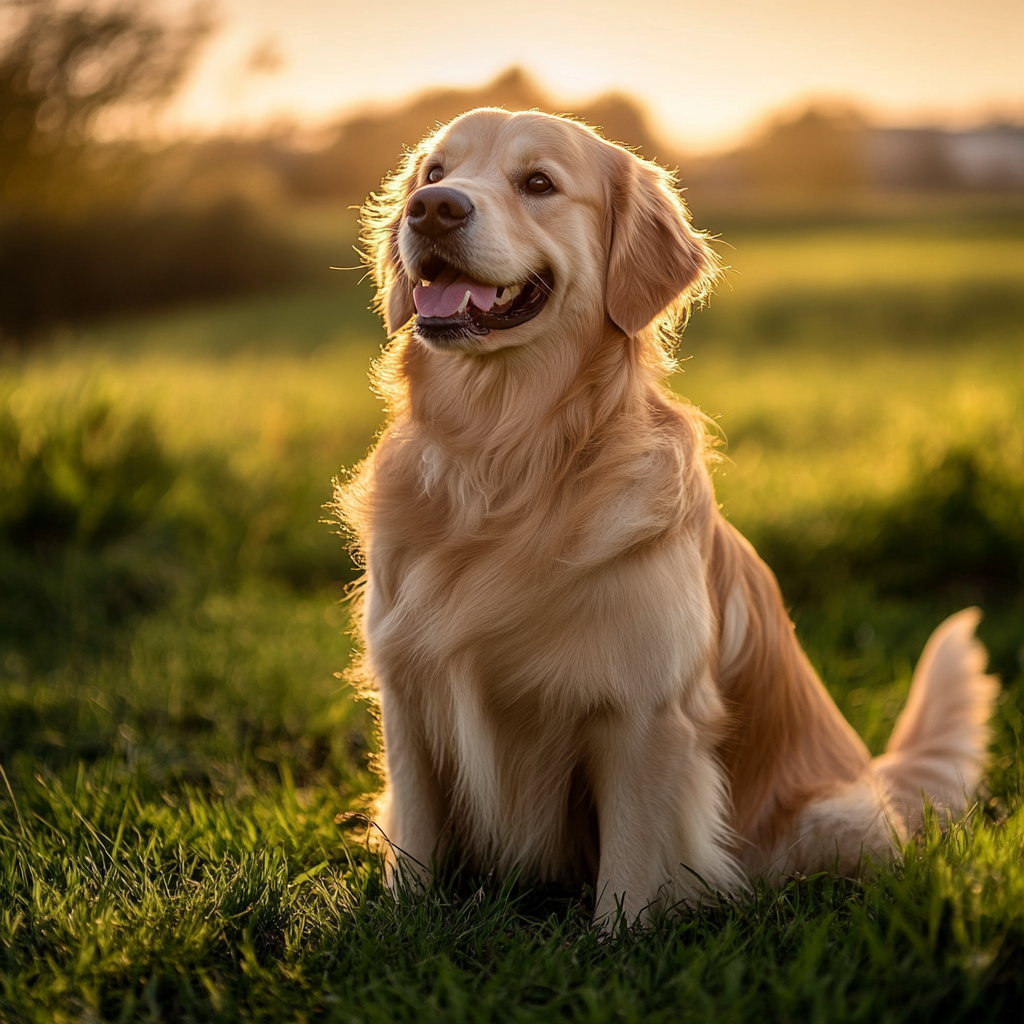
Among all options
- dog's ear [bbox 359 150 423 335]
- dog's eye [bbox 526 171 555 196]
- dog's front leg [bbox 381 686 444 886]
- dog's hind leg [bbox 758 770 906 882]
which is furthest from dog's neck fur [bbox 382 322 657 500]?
dog's hind leg [bbox 758 770 906 882]

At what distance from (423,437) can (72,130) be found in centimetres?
1228

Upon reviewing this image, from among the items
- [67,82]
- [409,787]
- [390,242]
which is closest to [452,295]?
[390,242]

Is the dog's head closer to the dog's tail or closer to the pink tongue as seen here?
the pink tongue

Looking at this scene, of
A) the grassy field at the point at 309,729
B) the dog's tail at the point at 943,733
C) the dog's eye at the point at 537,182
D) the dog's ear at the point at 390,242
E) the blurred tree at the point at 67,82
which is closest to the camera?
the grassy field at the point at 309,729

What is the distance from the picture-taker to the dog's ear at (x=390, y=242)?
2693 millimetres

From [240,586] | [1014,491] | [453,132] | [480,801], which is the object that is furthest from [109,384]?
[1014,491]

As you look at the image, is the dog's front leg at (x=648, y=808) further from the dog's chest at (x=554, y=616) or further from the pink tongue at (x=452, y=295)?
the pink tongue at (x=452, y=295)

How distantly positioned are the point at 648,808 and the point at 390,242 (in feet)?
5.50

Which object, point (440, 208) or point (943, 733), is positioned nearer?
point (440, 208)

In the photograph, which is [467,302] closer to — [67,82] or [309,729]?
[309,729]

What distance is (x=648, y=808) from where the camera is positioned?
2.25 m

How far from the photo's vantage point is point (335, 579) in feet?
18.7

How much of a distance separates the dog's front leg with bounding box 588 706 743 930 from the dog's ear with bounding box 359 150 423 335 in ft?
4.13

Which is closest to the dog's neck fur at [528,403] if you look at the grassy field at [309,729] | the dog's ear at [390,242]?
the dog's ear at [390,242]
